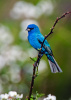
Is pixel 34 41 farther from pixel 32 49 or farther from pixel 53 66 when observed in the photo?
pixel 32 49

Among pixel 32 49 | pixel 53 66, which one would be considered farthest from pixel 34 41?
pixel 32 49

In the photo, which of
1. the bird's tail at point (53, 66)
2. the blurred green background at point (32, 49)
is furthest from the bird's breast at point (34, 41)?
the blurred green background at point (32, 49)

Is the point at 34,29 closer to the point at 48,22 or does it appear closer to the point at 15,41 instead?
the point at 15,41

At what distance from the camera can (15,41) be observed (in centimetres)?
543

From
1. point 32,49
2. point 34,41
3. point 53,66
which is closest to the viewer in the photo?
point 53,66

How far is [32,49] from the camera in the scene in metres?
5.07

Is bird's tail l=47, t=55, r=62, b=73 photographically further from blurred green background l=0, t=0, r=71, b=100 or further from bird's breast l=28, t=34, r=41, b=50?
blurred green background l=0, t=0, r=71, b=100

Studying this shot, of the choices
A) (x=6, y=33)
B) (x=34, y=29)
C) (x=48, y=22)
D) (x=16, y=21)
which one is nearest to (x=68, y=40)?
(x=48, y=22)

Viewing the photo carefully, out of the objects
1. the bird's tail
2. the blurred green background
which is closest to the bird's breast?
the bird's tail

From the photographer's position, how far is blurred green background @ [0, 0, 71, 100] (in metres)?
4.81

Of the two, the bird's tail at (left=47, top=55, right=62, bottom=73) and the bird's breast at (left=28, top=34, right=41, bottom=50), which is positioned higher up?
the bird's breast at (left=28, top=34, right=41, bottom=50)

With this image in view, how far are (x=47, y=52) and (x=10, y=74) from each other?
2133 mm

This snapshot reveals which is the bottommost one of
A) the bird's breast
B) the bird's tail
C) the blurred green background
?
the bird's tail

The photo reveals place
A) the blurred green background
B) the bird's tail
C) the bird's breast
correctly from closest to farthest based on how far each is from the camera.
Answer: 1. the bird's tail
2. the bird's breast
3. the blurred green background
